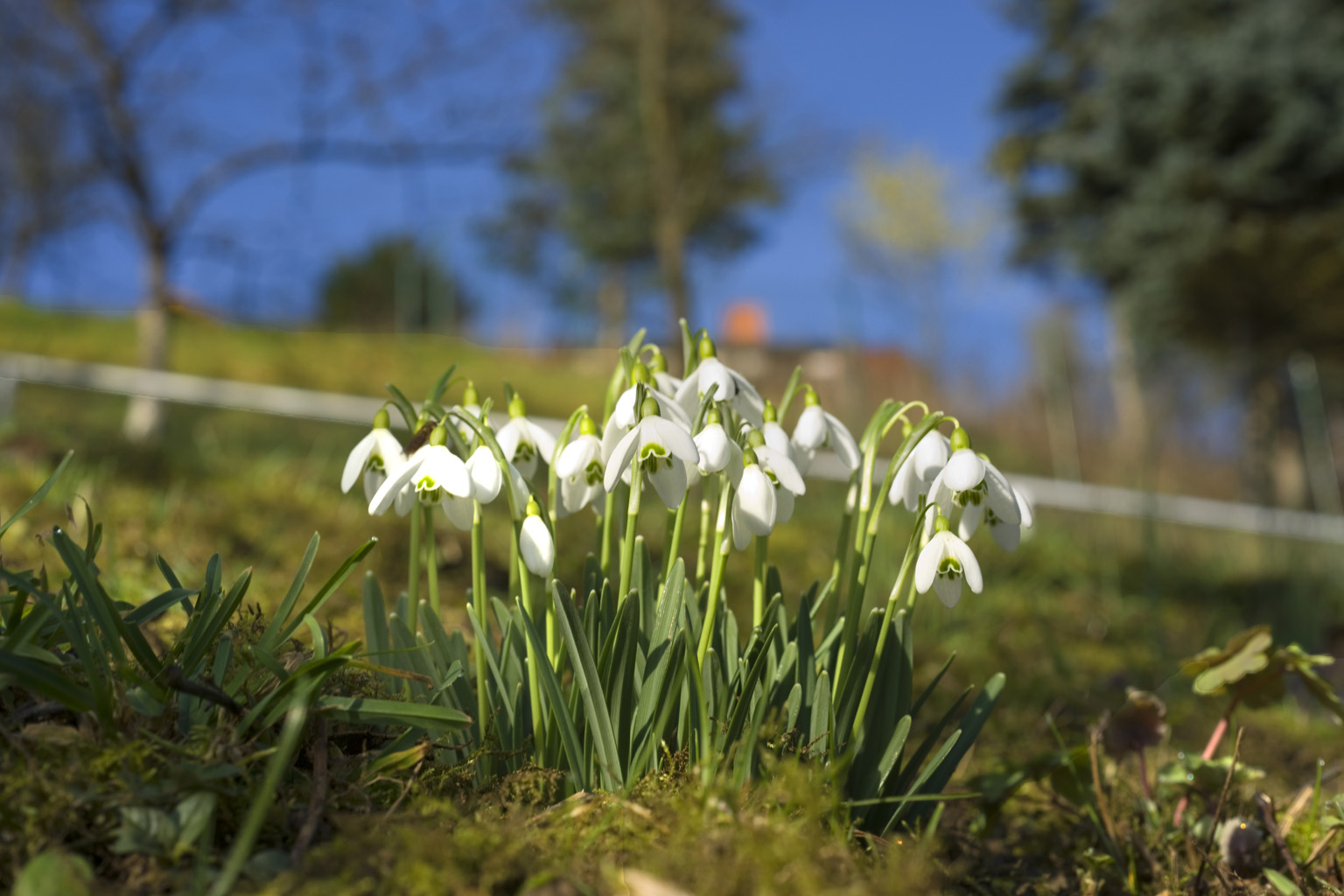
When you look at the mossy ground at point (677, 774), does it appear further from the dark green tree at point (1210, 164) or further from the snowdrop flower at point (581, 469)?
the dark green tree at point (1210, 164)

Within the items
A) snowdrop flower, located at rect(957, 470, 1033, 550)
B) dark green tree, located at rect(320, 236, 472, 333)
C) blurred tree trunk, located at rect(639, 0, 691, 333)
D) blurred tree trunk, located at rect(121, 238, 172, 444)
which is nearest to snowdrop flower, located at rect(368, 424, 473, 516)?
snowdrop flower, located at rect(957, 470, 1033, 550)

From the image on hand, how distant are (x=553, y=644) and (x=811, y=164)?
13.1m

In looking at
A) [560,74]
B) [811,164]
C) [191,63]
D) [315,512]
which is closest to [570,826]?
[315,512]

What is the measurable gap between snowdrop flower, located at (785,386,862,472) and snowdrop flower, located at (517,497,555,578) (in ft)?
1.44

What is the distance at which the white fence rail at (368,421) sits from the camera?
20.0 ft

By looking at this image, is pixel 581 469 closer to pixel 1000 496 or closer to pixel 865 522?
pixel 865 522

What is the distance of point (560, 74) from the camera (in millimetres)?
16281

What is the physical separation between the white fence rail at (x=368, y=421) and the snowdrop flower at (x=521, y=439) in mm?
3982

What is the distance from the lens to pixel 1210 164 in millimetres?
13094

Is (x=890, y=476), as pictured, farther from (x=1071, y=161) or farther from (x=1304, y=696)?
(x=1071, y=161)

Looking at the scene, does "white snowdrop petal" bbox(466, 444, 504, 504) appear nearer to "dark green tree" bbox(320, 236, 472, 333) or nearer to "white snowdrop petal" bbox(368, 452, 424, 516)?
"white snowdrop petal" bbox(368, 452, 424, 516)

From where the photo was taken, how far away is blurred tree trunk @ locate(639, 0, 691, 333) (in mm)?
12102

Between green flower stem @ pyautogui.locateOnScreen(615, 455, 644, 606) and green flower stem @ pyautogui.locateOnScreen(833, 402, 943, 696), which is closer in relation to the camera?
green flower stem @ pyautogui.locateOnScreen(615, 455, 644, 606)

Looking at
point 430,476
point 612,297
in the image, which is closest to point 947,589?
point 430,476
